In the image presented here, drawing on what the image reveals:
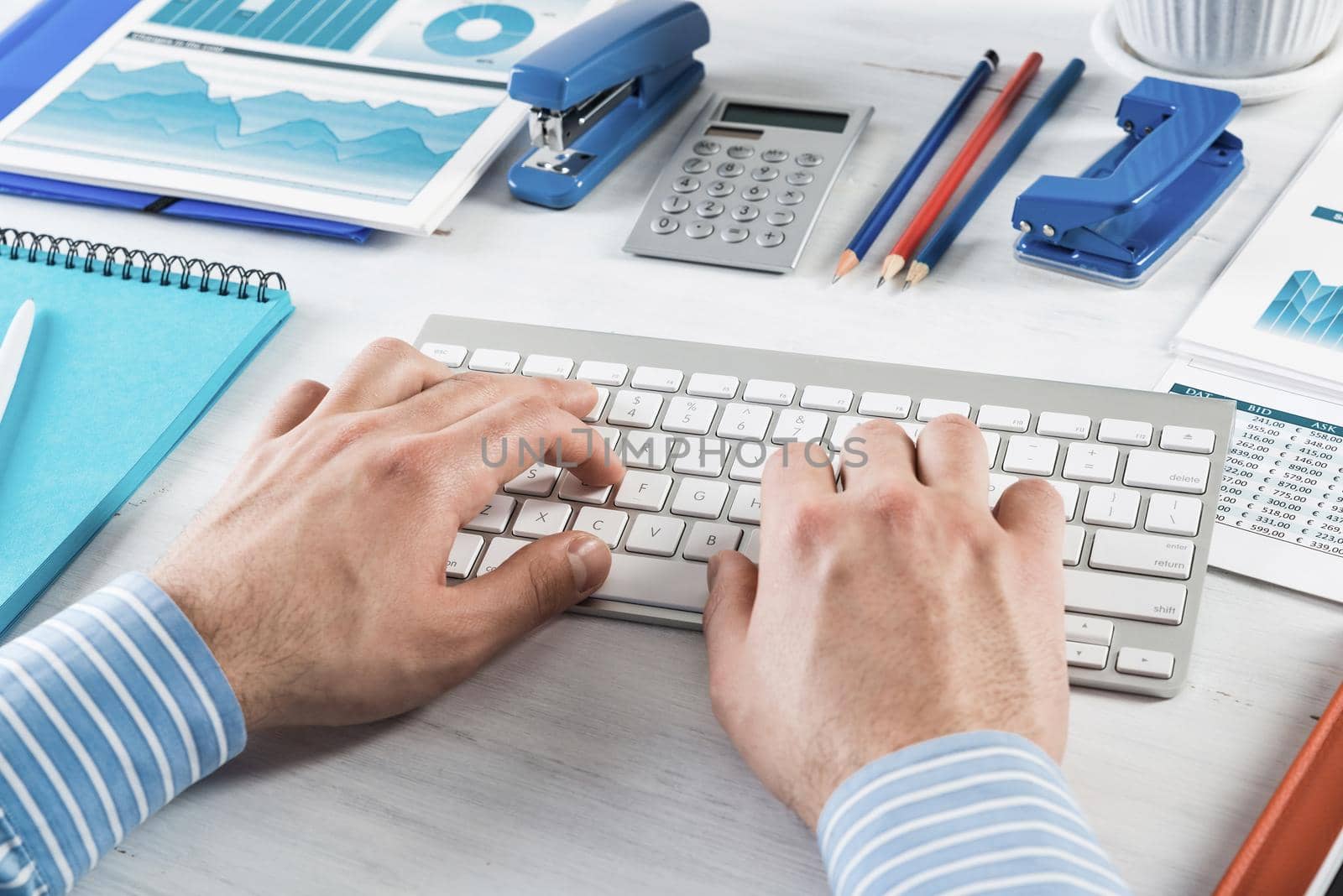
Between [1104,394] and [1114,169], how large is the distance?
21cm

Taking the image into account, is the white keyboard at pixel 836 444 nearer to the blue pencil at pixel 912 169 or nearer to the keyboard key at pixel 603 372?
the keyboard key at pixel 603 372

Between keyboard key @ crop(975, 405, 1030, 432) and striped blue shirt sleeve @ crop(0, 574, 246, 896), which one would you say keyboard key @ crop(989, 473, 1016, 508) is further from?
striped blue shirt sleeve @ crop(0, 574, 246, 896)

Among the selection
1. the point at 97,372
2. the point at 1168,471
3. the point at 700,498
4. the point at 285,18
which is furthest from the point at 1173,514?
the point at 285,18

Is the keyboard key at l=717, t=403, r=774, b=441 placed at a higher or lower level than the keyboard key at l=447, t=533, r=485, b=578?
higher

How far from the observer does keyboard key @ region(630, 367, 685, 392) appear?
2.40ft

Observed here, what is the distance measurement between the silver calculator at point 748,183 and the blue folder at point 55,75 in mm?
230

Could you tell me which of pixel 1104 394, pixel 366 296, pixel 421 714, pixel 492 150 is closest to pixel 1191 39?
pixel 1104 394

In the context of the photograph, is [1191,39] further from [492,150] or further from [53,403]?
[53,403]

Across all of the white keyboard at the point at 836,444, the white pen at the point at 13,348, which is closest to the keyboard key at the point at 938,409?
the white keyboard at the point at 836,444

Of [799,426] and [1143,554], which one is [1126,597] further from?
[799,426]

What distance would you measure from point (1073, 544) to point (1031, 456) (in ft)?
0.20

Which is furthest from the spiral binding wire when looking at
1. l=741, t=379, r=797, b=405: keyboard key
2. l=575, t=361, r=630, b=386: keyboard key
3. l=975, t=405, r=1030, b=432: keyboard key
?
l=975, t=405, r=1030, b=432: keyboard key

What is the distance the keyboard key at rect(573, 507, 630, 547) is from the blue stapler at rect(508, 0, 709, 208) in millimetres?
330

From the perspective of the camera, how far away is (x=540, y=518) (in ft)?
2.19
